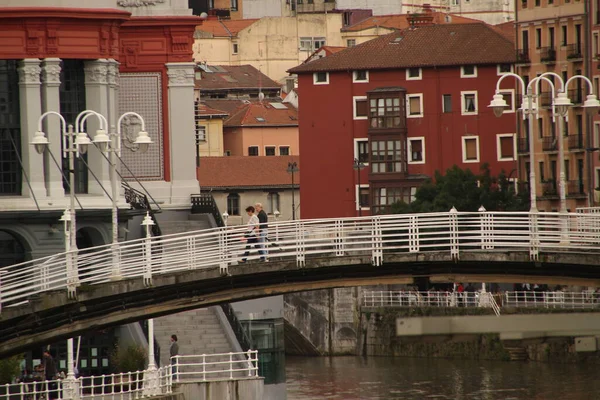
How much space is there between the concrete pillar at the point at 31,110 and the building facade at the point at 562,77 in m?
41.7

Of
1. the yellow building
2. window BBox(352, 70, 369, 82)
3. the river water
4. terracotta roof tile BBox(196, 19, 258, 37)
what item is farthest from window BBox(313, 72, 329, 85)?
terracotta roof tile BBox(196, 19, 258, 37)

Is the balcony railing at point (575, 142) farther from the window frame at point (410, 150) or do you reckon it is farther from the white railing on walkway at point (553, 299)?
the window frame at point (410, 150)

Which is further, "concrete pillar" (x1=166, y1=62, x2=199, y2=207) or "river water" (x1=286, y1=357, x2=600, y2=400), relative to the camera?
"river water" (x1=286, y1=357, x2=600, y2=400)

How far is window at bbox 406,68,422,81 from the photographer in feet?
438

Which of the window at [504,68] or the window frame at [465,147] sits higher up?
the window at [504,68]

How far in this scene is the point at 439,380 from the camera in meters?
99.4

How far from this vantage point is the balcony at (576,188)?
116756mm

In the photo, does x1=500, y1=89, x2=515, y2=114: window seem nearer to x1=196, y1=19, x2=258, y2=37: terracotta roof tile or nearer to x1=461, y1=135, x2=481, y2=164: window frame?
x1=461, y1=135, x2=481, y2=164: window frame

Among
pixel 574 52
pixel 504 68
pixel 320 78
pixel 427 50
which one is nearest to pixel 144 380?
pixel 574 52

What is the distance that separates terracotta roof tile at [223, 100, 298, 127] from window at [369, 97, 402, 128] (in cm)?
2549

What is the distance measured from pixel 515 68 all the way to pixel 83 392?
60370 millimetres

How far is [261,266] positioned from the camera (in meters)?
58.2

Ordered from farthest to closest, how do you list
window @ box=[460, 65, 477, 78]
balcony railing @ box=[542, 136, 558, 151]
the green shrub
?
window @ box=[460, 65, 477, 78]
balcony railing @ box=[542, 136, 558, 151]
the green shrub

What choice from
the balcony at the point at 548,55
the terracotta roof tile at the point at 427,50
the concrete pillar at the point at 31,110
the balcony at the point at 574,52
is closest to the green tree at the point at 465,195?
the balcony at the point at 548,55
